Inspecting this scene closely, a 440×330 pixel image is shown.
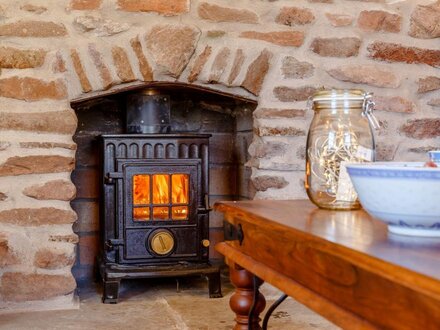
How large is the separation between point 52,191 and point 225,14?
3.22 feet

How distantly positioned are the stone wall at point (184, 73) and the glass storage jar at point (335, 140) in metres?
1.27

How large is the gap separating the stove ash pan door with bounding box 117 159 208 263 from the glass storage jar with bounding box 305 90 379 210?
1302 mm

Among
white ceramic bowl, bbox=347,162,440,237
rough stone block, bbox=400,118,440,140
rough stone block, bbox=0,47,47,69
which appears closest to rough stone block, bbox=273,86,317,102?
rough stone block, bbox=400,118,440,140

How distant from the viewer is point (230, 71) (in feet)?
8.84

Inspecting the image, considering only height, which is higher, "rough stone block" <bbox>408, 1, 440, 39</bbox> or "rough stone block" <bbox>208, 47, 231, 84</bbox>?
"rough stone block" <bbox>408, 1, 440, 39</bbox>

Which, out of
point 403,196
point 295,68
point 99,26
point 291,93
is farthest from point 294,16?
point 403,196

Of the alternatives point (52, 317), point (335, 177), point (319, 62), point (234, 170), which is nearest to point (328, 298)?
point (335, 177)

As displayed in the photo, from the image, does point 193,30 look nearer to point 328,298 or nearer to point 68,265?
point 68,265

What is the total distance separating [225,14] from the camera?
2.71m

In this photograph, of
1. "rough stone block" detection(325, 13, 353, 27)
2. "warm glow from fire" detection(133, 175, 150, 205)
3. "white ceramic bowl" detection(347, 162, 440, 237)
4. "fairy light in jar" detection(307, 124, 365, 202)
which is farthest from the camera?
"rough stone block" detection(325, 13, 353, 27)

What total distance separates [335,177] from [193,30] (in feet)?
4.55

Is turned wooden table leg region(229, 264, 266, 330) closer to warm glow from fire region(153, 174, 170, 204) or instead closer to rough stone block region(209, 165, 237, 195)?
warm glow from fire region(153, 174, 170, 204)

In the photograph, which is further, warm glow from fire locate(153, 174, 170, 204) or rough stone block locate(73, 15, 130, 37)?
warm glow from fire locate(153, 174, 170, 204)

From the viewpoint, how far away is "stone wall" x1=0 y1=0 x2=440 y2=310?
2531 mm
